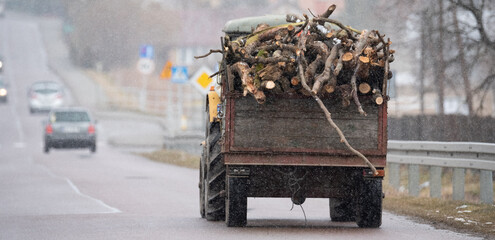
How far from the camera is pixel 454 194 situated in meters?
16.8

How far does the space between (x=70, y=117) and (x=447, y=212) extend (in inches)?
992

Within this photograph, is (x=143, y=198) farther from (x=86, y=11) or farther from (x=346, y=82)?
(x=86, y=11)

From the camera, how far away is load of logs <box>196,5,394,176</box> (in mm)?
11828

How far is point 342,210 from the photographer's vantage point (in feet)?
47.0

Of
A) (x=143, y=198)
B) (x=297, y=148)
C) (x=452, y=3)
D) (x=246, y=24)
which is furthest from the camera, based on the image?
(x=452, y=3)

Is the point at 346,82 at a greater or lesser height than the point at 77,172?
greater

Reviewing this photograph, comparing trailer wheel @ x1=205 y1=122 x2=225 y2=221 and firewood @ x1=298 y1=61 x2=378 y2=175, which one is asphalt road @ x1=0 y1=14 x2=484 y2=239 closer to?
trailer wheel @ x1=205 y1=122 x2=225 y2=221

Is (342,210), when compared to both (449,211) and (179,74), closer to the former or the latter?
(449,211)

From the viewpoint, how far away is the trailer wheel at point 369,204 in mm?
12469

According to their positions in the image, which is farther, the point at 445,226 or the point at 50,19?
the point at 50,19

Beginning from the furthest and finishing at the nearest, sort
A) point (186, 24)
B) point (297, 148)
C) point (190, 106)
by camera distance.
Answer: point (186, 24) < point (190, 106) < point (297, 148)

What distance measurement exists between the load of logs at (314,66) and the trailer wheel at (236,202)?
1083 mm

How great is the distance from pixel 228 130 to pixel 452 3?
13.1m

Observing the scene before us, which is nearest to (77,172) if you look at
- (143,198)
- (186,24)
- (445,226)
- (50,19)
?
(143,198)
